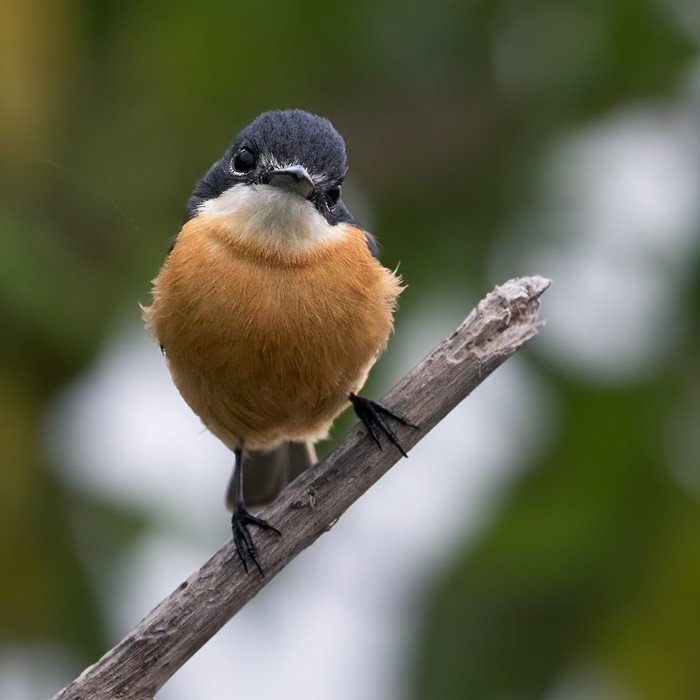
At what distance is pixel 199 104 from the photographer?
18.4 feet

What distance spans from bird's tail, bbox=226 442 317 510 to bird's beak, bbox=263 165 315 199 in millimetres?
1390

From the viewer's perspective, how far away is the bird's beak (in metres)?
4.76

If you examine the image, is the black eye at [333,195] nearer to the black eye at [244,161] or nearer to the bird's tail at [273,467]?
the black eye at [244,161]

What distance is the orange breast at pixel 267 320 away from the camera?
473 centimetres

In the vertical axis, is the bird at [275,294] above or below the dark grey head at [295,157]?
below

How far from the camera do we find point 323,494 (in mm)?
4496

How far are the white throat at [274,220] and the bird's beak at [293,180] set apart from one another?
0.06 ft

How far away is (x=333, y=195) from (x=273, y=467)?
1.46 meters

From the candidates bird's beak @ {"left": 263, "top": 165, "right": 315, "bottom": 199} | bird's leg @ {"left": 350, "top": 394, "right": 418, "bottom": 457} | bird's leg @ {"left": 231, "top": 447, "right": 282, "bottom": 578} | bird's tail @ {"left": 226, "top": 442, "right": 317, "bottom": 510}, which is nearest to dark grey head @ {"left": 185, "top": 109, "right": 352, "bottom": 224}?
bird's beak @ {"left": 263, "top": 165, "right": 315, "bottom": 199}

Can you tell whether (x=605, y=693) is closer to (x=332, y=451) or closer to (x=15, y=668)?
(x=332, y=451)

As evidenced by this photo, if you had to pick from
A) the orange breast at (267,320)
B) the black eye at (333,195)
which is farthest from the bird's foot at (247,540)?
the black eye at (333,195)

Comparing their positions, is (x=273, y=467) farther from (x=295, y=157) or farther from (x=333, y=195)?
(x=295, y=157)

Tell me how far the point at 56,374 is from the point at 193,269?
86 centimetres

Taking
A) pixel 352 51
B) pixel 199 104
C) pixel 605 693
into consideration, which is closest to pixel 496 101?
pixel 352 51
